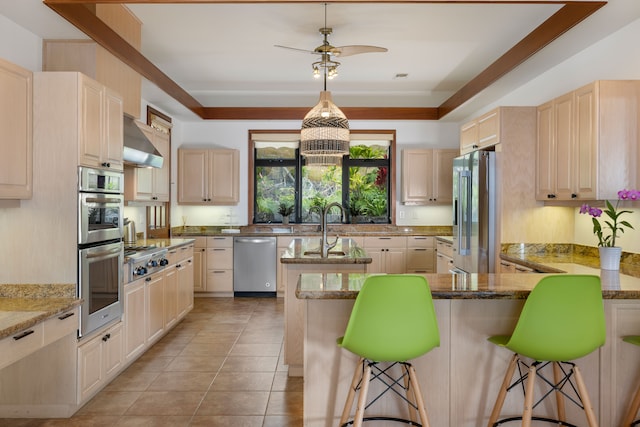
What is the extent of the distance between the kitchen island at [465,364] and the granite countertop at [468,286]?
0.03m

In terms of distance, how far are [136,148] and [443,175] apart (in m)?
4.48

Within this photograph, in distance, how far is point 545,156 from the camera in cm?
421

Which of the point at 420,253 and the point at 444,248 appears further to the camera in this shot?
the point at 420,253

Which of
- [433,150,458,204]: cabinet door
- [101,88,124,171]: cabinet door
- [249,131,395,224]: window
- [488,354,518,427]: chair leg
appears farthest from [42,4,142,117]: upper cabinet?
[433,150,458,204]: cabinet door

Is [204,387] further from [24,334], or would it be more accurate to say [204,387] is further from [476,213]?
[476,213]

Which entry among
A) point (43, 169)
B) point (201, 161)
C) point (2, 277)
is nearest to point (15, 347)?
point (2, 277)

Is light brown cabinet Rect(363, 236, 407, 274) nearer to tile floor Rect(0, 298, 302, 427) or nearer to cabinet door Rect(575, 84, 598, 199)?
tile floor Rect(0, 298, 302, 427)

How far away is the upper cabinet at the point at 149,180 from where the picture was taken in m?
4.71

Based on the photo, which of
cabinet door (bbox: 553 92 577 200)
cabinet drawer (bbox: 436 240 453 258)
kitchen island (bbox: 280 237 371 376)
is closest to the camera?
kitchen island (bbox: 280 237 371 376)

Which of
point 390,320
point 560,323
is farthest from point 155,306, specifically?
point 560,323

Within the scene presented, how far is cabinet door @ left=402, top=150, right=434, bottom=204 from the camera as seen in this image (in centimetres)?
696

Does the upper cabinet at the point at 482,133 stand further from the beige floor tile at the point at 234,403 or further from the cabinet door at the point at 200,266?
the cabinet door at the point at 200,266

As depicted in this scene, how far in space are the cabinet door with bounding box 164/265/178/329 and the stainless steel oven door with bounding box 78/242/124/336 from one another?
110cm

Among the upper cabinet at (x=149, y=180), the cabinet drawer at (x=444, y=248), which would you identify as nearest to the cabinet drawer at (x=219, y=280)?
the upper cabinet at (x=149, y=180)
